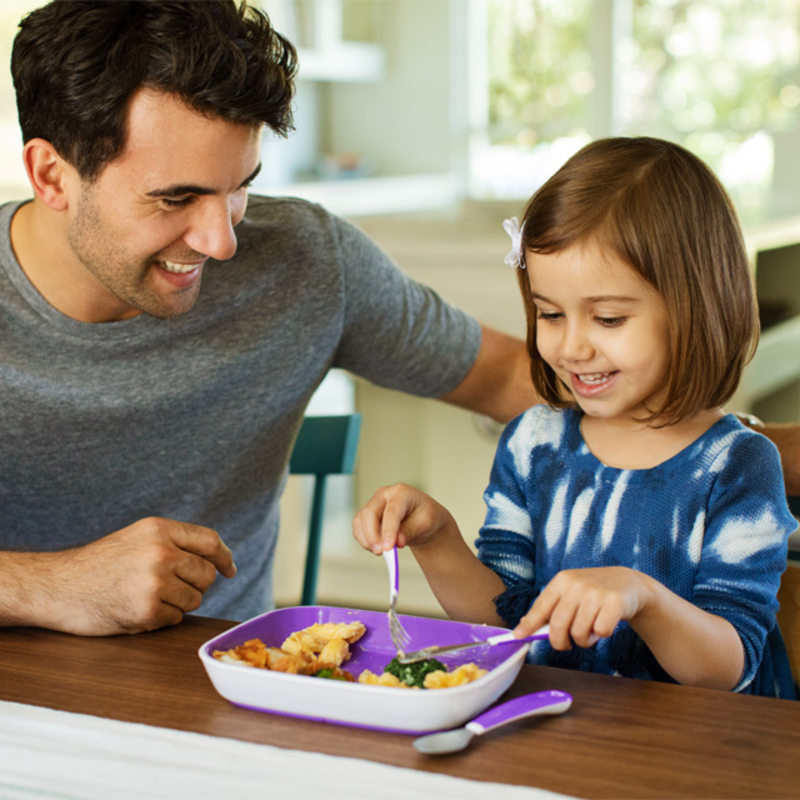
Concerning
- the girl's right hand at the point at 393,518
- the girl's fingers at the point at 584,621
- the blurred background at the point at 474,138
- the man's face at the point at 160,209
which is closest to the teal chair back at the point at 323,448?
the man's face at the point at 160,209

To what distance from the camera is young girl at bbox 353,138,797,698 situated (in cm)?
98

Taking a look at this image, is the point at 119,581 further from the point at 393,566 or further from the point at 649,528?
the point at 649,528

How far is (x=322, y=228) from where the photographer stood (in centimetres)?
148

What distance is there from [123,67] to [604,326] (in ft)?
2.18

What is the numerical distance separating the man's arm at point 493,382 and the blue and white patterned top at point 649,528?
0.40 meters

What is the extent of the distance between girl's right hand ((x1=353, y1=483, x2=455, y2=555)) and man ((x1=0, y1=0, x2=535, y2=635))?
0.58ft

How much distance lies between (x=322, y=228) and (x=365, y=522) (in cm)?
63

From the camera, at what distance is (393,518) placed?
969 millimetres

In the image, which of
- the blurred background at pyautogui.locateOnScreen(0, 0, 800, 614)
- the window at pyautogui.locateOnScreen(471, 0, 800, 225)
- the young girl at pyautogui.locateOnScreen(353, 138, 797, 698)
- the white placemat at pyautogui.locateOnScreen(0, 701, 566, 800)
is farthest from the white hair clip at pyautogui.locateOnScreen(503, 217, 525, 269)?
the window at pyautogui.locateOnScreen(471, 0, 800, 225)

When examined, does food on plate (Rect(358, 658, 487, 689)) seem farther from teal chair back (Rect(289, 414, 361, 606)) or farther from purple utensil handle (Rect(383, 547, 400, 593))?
teal chair back (Rect(289, 414, 361, 606))

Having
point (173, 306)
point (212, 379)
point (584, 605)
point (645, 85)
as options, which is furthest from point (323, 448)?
point (645, 85)

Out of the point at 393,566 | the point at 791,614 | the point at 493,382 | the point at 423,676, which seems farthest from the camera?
the point at 493,382

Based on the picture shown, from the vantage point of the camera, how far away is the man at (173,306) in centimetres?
124

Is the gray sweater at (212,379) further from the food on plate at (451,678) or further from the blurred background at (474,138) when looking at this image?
the blurred background at (474,138)
